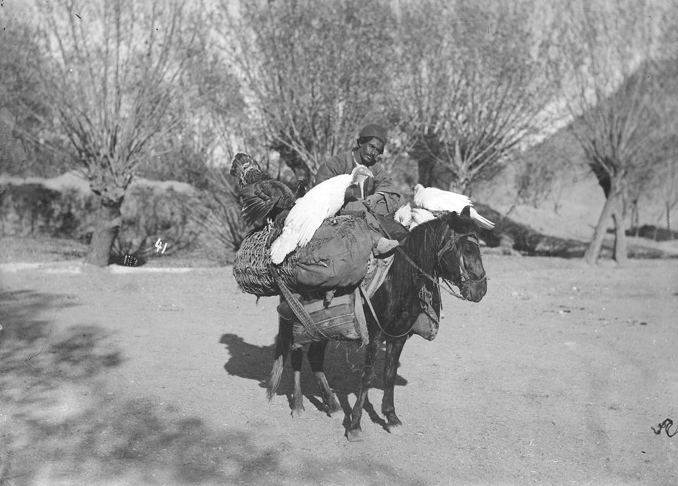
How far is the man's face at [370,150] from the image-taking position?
6797 mm

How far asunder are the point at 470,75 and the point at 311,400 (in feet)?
56.3

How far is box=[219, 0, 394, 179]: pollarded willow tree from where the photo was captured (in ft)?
59.2

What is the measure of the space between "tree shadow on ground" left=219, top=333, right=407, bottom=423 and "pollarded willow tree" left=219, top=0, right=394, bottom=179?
33.0ft

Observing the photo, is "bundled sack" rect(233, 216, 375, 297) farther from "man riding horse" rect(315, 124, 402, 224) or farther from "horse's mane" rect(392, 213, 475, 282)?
"man riding horse" rect(315, 124, 402, 224)

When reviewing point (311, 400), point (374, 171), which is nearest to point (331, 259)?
point (374, 171)

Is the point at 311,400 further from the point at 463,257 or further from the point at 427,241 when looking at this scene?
the point at 463,257

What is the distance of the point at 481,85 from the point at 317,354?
1731 cm

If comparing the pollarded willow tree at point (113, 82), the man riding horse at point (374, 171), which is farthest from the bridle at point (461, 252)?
the pollarded willow tree at point (113, 82)

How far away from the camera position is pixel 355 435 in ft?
20.3

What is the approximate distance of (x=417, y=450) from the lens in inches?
235

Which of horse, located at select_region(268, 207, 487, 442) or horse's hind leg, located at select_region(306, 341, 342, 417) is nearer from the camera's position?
horse, located at select_region(268, 207, 487, 442)

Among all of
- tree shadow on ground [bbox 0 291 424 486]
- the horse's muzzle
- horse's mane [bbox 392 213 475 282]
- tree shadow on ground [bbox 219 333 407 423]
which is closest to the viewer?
tree shadow on ground [bbox 0 291 424 486]

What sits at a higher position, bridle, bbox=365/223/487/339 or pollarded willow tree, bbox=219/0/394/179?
pollarded willow tree, bbox=219/0/394/179
